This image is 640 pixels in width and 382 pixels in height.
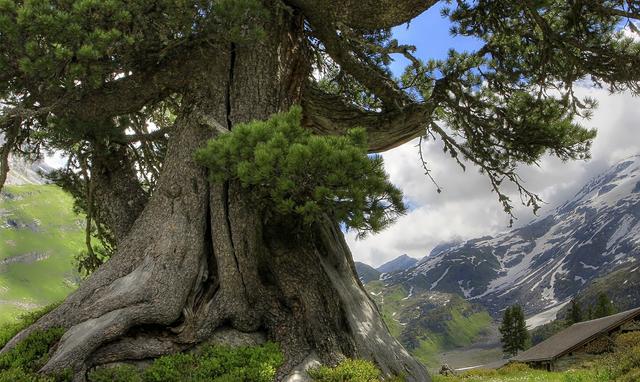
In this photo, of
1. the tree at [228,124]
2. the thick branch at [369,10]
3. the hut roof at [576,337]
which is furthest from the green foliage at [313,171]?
the hut roof at [576,337]

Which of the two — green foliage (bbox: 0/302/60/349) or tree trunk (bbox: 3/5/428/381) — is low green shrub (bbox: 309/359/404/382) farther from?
green foliage (bbox: 0/302/60/349)

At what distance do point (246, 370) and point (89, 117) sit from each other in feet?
19.6

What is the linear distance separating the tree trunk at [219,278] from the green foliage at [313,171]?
1.82 m

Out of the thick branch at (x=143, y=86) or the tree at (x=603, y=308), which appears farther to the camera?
the tree at (x=603, y=308)

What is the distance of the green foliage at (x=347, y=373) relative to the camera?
758 centimetres

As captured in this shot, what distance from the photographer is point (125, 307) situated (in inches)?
309

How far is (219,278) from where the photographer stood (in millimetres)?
8852

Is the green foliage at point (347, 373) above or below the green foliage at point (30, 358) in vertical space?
below

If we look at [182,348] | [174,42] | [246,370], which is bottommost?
[246,370]

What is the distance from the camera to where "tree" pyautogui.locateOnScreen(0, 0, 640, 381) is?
7582 millimetres

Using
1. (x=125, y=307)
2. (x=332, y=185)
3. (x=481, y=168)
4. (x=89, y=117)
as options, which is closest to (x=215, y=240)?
(x=125, y=307)

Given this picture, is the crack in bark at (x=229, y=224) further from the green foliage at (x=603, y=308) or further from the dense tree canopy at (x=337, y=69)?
the green foliage at (x=603, y=308)

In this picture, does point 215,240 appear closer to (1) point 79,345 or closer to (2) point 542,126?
(1) point 79,345

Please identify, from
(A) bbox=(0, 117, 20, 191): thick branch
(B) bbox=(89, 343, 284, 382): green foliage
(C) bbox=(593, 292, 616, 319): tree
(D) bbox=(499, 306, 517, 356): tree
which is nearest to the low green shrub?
(B) bbox=(89, 343, 284, 382): green foliage
